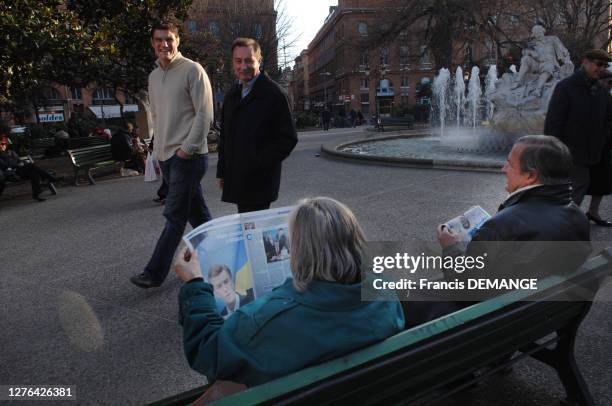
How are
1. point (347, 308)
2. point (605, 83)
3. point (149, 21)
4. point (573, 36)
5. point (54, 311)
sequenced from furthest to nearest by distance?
1. point (573, 36)
2. point (149, 21)
3. point (605, 83)
4. point (54, 311)
5. point (347, 308)

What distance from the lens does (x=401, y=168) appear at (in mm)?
11203

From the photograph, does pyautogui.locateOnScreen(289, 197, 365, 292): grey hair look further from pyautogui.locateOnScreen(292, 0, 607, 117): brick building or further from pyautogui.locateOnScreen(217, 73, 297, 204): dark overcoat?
pyautogui.locateOnScreen(292, 0, 607, 117): brick building

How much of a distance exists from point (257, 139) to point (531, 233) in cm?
198

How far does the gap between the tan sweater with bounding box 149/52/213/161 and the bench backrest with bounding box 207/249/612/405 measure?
277 centimetres

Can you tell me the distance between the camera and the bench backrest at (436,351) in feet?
4.52

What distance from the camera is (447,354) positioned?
5.57 feet

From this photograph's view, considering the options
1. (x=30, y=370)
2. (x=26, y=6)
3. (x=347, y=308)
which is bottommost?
(x=30, y=370)

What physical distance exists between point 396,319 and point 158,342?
2093 mm

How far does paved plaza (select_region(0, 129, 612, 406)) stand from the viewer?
2.76m

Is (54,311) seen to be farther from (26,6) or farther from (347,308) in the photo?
(26,6)

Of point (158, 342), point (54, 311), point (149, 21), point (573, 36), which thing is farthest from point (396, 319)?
point (573, 36)

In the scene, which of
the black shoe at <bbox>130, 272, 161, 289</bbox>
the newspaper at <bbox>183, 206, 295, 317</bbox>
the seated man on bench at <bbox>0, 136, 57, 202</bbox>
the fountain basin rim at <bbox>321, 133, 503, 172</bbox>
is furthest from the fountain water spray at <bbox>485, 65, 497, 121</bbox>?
the newspaper at <bbox>183, 206, 295, 317</bbox>

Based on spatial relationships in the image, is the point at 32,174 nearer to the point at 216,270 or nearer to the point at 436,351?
the point at 216,270

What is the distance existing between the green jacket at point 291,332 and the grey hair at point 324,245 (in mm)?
37
